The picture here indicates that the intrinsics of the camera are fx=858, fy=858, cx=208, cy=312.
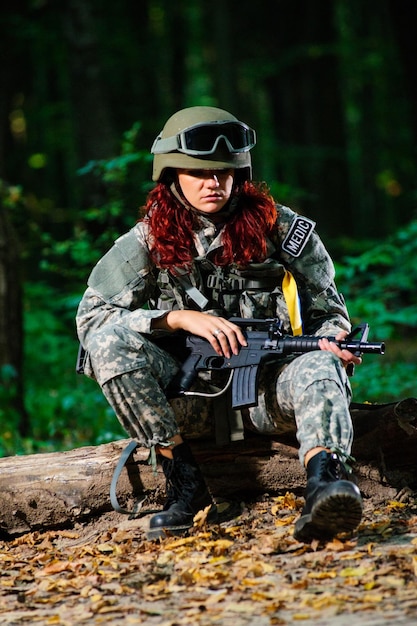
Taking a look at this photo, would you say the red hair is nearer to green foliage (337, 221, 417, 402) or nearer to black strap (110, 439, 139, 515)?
black strap (110, 439, 139, 515)

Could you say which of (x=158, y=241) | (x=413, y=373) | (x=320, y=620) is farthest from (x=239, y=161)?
(x=413, y=373)

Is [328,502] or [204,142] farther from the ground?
[204,142]

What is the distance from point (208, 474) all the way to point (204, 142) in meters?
1.75

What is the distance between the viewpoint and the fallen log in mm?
4535

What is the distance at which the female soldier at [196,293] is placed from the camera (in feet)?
13.3

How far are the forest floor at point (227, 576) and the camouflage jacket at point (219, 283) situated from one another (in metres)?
1.00

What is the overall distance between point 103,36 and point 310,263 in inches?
683

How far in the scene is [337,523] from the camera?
3555 mm

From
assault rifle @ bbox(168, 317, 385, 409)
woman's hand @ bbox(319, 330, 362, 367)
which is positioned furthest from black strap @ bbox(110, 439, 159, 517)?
woman's hand @ bbox(319, 330, 362, 367)

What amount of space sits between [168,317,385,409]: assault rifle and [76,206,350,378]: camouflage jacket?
8.2 inches

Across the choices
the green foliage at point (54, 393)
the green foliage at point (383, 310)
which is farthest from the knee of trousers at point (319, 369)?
the green foliage at point (54, 393)

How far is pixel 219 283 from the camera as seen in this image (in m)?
4.38

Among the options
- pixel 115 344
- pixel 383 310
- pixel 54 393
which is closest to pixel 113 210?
pixel 383 310

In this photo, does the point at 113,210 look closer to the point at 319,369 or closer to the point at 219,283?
the point at 219,283
